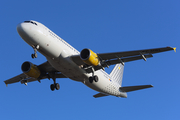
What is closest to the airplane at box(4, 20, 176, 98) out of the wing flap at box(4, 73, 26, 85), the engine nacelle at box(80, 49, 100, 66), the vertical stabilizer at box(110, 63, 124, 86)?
the engine nacelle at box(80, 49, 100, 66)

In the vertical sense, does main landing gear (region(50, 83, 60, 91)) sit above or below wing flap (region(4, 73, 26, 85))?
below

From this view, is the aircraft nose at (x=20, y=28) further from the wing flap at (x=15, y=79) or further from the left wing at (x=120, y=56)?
the wing flap at (x=15, y=79)

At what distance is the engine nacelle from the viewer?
87.2ft

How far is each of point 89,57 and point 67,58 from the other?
2.50 m

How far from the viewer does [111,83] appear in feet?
113

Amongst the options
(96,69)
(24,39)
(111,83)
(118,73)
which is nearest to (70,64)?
(96,69)

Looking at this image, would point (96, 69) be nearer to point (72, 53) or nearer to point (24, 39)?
point (72, 53)

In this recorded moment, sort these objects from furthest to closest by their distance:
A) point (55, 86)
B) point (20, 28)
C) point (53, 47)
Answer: point (55, 86) < point (53, 47) < point (20, 28)

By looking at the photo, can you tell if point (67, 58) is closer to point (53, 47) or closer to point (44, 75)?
point (53, 47)

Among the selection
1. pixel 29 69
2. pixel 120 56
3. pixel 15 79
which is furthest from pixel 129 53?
pixel 15 79

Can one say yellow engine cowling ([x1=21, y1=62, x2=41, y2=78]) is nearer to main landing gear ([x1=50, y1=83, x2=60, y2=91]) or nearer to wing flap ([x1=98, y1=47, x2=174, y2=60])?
main landing gear ([x1=50, y1=83, x2=60, y2=91])

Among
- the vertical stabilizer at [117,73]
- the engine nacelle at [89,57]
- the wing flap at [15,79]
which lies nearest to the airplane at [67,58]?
the engine nacelle at [89,57]

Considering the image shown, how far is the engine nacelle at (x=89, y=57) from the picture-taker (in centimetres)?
2658

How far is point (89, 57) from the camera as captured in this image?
26.5 m
